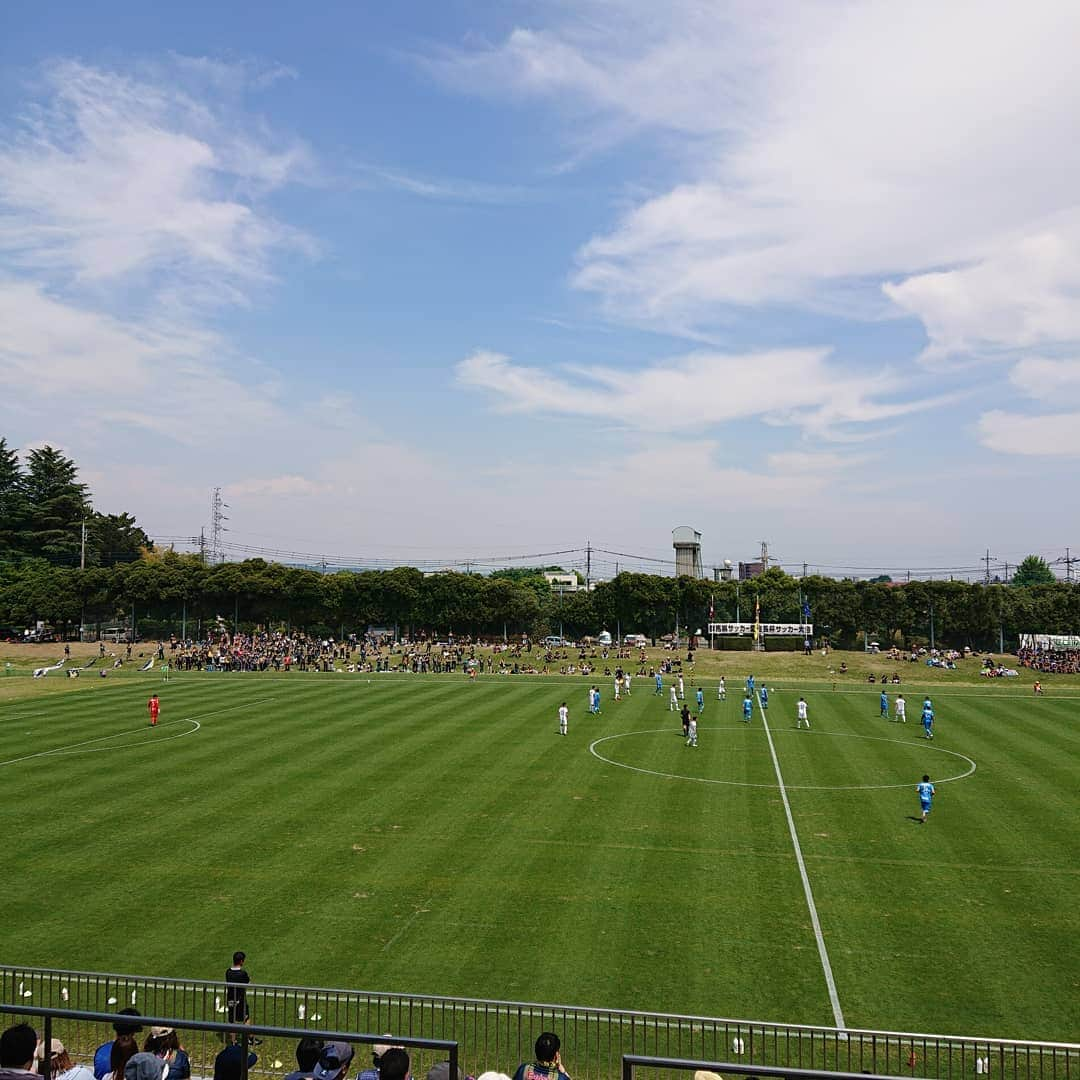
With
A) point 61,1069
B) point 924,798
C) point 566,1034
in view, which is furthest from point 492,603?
point 61,1069

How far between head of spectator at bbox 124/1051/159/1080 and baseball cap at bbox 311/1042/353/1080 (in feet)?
5.51

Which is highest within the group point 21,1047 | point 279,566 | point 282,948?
point 279,566

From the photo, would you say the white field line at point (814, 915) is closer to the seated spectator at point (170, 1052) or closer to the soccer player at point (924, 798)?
the soccer player at point (924, 798)

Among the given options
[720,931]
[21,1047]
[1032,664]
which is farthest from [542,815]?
[1032,664]

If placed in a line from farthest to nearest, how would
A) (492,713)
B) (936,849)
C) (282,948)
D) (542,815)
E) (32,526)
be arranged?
1. (32,526)
2. (492,713)
3. (542,815)
4. (936,849)
5. (282,948)

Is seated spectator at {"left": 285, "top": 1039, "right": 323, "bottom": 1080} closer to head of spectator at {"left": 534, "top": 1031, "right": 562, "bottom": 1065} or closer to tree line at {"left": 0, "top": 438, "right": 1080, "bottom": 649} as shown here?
head of spectator at {"left": 534, "top": 1031, "right": 562, "bottom": 1065}

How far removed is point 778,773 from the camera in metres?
32.1

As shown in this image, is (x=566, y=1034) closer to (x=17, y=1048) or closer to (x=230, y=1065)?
(x=230, y=1065)

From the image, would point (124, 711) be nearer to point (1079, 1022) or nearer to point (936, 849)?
point (936, 849)

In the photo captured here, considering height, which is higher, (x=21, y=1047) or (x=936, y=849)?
(x=21, y=1047)

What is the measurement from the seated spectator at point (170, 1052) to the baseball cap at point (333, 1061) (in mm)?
1369

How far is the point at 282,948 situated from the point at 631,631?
106 meters

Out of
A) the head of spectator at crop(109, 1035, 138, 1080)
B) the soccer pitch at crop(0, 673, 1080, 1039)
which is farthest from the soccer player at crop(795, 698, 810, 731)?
the head of spectator at crop(109, 1035, 138, 1080)

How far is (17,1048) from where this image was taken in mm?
7875
